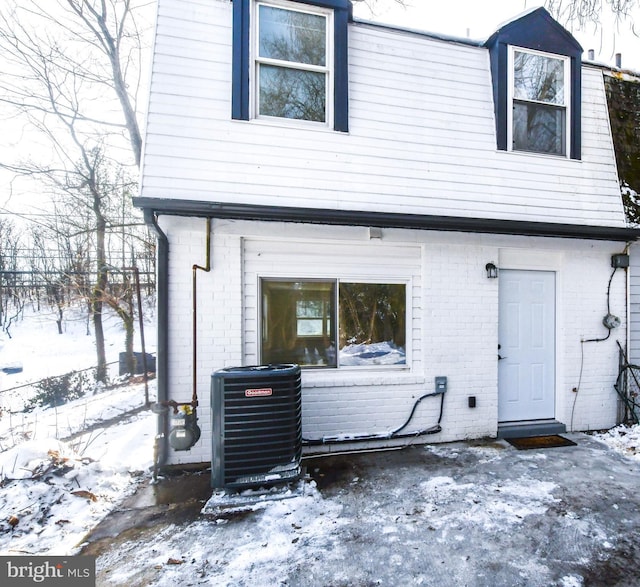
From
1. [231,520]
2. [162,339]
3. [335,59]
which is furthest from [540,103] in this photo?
[231,520]

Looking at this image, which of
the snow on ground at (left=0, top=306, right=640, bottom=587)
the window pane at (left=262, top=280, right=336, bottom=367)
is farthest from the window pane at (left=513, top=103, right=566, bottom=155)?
the snow on ground at (left=0, top=306, right=640, bottom=587)

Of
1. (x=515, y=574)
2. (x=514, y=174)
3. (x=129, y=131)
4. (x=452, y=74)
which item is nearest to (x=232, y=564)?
(x=515, y=574)

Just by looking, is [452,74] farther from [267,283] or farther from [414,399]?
[414,399]

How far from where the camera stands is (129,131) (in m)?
9.62

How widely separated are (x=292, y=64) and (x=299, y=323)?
3.08 meters

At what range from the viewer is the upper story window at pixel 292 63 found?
3943 mm

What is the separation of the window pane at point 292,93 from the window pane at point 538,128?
2.74m

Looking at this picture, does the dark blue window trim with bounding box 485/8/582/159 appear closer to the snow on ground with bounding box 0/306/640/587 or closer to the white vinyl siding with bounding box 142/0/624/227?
the white vinyl siding with bounding box 142/0/624/227

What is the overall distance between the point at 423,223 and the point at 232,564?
3.60 metres

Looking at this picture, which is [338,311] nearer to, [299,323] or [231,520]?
[299,323]

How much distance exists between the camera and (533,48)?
4570 mm

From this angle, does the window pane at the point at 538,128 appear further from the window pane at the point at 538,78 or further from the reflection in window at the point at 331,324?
the reflection in window at the point at 331,324

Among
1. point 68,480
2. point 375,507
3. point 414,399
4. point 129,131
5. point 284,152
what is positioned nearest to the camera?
point 375,507

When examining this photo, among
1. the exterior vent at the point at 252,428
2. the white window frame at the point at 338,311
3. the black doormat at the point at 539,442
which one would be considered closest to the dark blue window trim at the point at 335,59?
the white window frame at the point at 338,311
